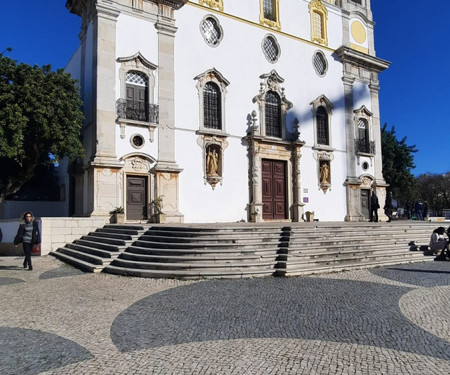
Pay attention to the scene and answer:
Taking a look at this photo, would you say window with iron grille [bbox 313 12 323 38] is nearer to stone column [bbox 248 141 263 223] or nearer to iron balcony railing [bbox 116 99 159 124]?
stone column [bbox 248 141 263 223]

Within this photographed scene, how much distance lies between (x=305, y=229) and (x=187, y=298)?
514 centimetres

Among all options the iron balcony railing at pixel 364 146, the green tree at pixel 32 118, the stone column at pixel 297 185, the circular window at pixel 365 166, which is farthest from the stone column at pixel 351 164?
the green tree at pixel 32 118

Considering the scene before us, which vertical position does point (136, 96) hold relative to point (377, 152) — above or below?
above

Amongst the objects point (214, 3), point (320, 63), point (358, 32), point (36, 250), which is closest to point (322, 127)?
point (320, 63)

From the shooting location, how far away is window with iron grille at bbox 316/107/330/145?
69.4 feet

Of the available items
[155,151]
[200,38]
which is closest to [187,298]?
[155,151]

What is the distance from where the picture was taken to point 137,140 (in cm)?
1560

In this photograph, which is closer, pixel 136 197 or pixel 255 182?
pixel 136 197

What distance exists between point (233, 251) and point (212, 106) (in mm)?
9797

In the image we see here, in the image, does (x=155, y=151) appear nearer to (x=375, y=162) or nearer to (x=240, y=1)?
(x=240, y=1)

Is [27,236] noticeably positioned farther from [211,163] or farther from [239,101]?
[239,101]

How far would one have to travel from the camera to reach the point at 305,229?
10922 mm

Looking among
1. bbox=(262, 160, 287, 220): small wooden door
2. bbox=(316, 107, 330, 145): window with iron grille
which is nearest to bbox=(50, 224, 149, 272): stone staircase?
bbox=(262, 160, 287, 220): small wooden door

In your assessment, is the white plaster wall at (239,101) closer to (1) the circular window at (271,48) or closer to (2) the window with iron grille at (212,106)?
(1) the circular window at (271,48)
